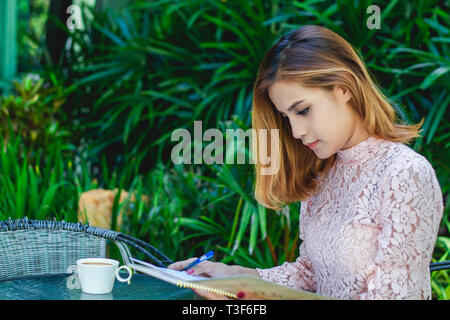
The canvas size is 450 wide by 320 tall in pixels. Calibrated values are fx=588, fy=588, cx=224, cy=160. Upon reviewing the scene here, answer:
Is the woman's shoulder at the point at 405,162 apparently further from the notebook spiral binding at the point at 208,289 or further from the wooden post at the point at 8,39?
the wooden post at the point at 8,39

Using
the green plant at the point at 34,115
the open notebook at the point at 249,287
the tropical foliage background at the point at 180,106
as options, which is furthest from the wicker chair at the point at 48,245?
the green plant at the point at 34,115

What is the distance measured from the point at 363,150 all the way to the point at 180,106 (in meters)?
2.59

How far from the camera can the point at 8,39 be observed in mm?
6164

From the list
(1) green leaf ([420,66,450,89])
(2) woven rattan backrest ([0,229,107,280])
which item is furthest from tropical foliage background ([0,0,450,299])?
(2) woven rattan backrest ([0,229,107,280])

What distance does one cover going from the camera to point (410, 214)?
1242 millimetres

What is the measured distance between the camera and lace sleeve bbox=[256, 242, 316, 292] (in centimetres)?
A: 167

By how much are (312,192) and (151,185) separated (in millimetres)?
1759

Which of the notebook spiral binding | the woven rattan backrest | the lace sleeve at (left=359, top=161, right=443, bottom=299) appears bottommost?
the woven rattan backrest

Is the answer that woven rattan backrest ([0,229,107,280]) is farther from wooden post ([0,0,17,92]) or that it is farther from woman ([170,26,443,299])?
wooden post ([0,0,17,92])

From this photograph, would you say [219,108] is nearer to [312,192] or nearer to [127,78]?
[127,78]

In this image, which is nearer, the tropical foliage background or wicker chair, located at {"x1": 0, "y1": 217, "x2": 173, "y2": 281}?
wicker chair, located at {"x1": 0, "y1": 217, "x2": 173, "y2": 281}

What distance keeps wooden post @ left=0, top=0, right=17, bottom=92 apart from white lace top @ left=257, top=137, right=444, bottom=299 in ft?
17.1

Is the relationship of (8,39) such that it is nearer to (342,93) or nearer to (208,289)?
(342,93)

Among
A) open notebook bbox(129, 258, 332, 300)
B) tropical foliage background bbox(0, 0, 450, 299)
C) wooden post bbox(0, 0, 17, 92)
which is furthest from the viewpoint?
wooden post bbox(0, 0, 17, 92)
